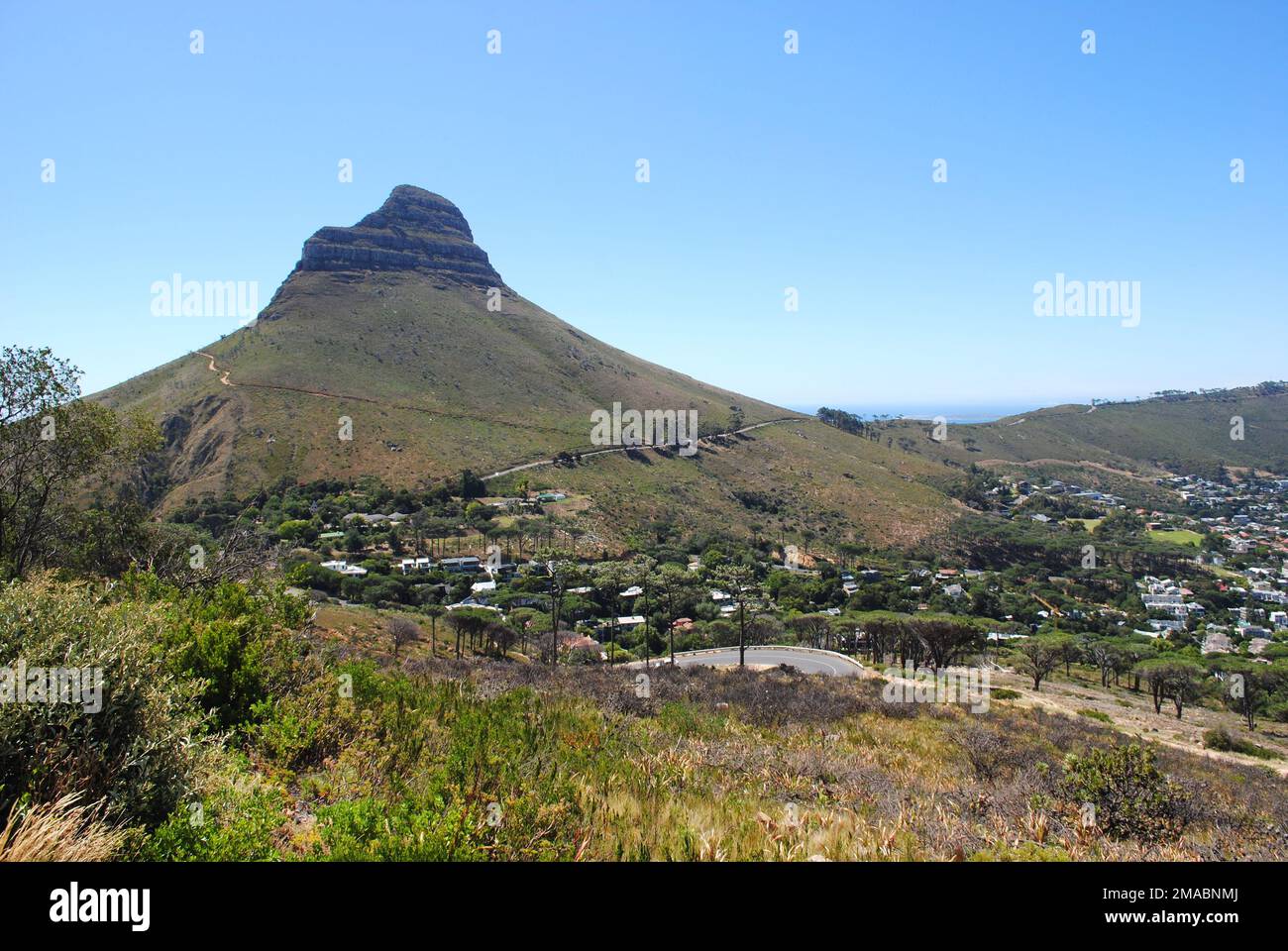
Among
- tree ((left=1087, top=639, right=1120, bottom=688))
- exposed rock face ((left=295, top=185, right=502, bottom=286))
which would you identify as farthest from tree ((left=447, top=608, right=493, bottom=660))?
exposed rock face ((left=295, top=185, right=502, bottom=286))

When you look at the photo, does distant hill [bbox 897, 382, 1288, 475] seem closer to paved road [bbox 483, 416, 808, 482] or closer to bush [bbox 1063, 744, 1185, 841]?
paved road [bbox 483, 416, 808, 482]

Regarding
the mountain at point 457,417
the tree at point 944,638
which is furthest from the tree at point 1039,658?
the mountain at point 457,417

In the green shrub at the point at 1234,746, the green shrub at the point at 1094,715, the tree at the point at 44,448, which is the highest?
the tree at the point at 44,448

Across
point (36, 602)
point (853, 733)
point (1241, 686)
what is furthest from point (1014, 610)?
point (36, 602)

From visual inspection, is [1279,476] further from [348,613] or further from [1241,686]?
[348,613]

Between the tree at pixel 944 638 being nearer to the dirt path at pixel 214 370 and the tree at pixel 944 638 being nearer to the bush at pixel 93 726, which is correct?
the bush at pixel 93 726
